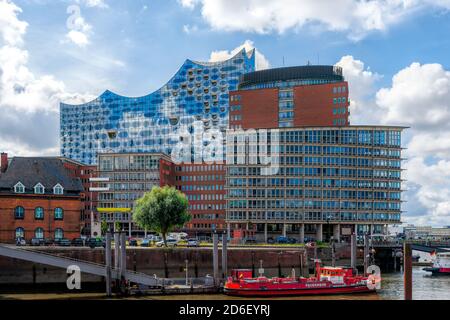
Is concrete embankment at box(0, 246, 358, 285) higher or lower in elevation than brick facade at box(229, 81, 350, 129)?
lower

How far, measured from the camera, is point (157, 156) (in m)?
173

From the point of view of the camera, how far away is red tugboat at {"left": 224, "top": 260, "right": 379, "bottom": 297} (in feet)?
211

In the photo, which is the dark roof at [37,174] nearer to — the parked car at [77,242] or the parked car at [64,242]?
the parked car at [77,242]

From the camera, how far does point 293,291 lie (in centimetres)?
6644

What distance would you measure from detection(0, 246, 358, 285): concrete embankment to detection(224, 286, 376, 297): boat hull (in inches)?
762

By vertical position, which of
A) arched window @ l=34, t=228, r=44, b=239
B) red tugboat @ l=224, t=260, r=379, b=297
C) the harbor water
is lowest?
the harbor water

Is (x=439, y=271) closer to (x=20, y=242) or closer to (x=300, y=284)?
(x=300, y=284)

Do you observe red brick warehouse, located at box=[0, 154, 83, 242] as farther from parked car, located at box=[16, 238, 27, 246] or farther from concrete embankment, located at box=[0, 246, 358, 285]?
concrete embankment, located at box=[0, 246, 358, 285]

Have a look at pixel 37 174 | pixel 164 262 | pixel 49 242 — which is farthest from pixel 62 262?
pixel 37 174

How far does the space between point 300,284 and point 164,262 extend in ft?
77.4

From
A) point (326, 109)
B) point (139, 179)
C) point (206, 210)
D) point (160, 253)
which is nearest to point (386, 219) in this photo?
point (326, 109)

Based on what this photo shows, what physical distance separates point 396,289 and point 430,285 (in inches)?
432

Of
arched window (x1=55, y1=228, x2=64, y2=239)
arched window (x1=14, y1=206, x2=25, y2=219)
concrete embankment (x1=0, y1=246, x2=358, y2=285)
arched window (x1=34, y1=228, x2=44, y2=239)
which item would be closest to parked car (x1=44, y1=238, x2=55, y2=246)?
arched window (x1=34, y1=228, x2=44, y2=239)

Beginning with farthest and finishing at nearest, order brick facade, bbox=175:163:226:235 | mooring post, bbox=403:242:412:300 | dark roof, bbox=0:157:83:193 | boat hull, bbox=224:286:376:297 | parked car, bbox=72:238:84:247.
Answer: brick facade, bbox=175:163:226:235, dark roof, bbox=0:157:83:193, parked car, bbox=72:238:84:247, boat hull, bbox=224:286:376:297, mooring post, bbox=403:242:412:300
